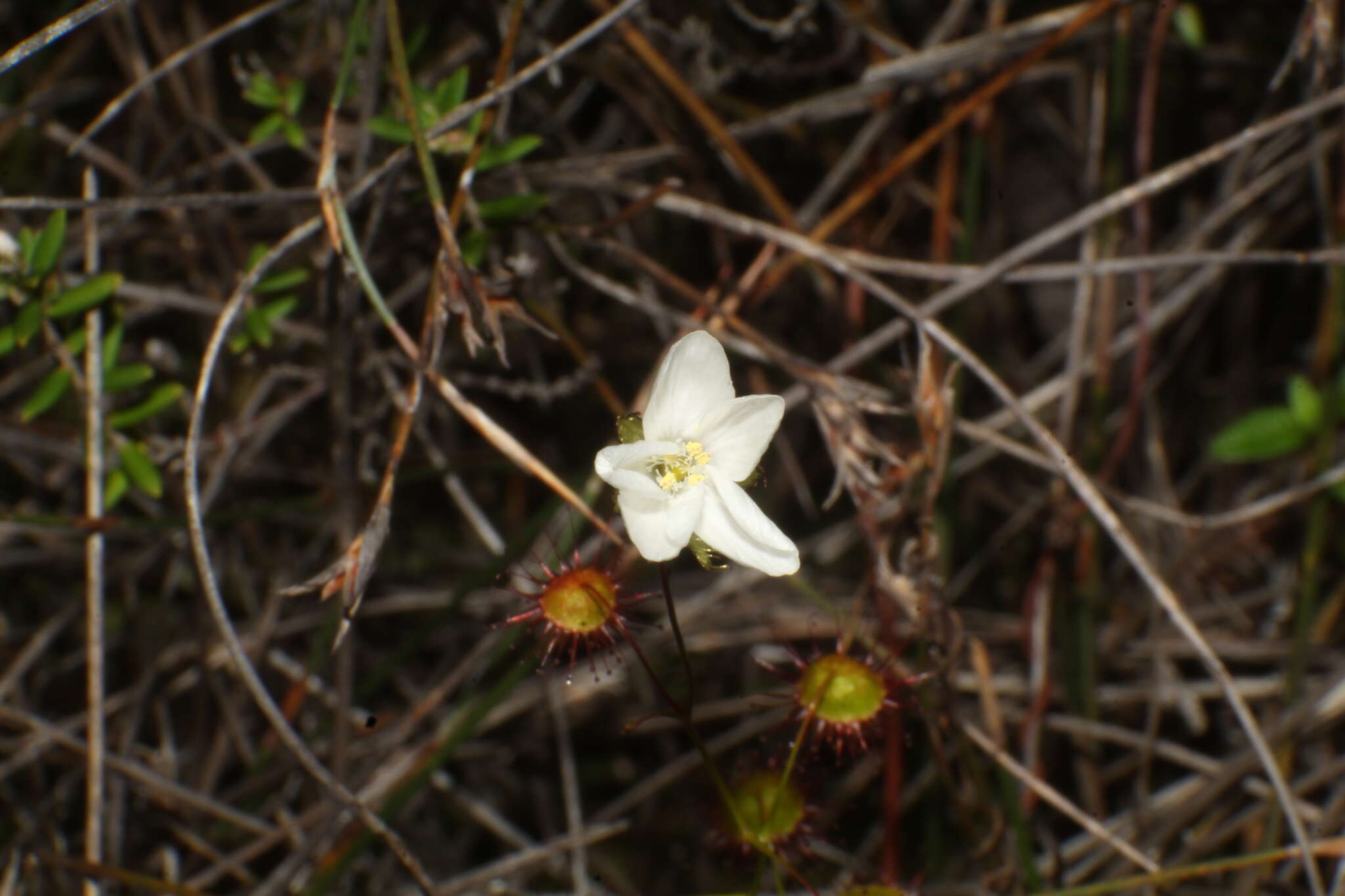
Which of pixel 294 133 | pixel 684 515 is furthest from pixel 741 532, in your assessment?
pixel 294 133

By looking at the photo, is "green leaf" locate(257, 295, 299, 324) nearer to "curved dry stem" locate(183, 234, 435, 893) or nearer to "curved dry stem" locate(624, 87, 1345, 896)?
"curved dry stem" locate(183, 234, 435, 893)

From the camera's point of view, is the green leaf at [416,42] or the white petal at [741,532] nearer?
the white petal at [741,532]

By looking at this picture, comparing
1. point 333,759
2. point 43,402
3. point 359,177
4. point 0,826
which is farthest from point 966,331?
point 0,826

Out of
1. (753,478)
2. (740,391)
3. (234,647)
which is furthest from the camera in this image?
(740,391)

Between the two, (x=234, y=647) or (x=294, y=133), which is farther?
(x=294, y=133)

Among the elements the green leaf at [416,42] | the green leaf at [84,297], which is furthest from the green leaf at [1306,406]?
the green leaf at [84,297]

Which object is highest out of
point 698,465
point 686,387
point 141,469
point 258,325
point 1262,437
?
point 258,325

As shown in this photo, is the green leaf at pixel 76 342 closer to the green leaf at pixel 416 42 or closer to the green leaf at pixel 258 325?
the green leaf at pixel 258 325

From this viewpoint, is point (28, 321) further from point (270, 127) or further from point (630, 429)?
point (630, 429)

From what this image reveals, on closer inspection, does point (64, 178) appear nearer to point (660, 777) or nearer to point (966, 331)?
point (660, 777)
